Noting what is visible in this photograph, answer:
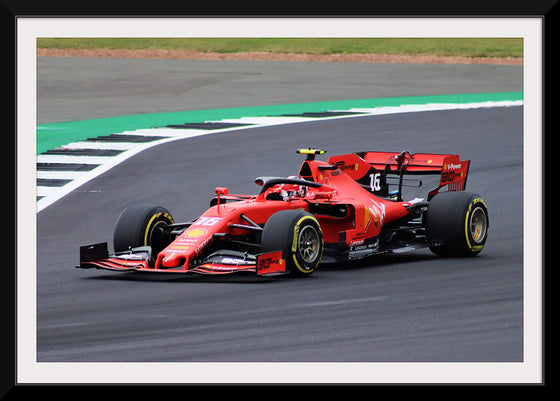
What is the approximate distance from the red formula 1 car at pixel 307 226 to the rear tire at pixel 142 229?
1 cm

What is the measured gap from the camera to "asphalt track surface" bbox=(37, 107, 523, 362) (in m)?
8.00

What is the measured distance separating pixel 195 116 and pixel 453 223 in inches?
623

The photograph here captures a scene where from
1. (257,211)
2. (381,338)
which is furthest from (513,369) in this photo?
(257,211)

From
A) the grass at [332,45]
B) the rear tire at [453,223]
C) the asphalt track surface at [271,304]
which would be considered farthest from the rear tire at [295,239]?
the grass at [332,45]

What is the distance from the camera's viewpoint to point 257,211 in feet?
38.6

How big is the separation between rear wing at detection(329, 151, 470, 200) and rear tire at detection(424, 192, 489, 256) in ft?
2.63

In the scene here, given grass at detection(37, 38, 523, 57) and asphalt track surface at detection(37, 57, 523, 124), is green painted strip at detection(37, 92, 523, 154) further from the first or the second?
grass at detection(37, 38, 523, 57)

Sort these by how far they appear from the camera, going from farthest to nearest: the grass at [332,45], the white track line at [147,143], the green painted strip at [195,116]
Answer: the grass at [332,45], the green painted strip at [195,116], the white track line at [147,143]

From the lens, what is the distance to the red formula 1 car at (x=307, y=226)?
1100 centimetres

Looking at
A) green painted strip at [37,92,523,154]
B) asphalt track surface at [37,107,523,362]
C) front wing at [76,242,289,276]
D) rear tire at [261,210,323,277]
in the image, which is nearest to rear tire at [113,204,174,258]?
front wing at [76,242,289,276]

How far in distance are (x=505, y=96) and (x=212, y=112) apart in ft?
28.1

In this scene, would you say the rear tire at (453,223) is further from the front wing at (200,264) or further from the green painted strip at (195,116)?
the green painted strip at (195,116)

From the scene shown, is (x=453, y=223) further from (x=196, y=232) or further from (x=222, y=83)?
(x=222, y=83)

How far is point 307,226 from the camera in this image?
11.1m
